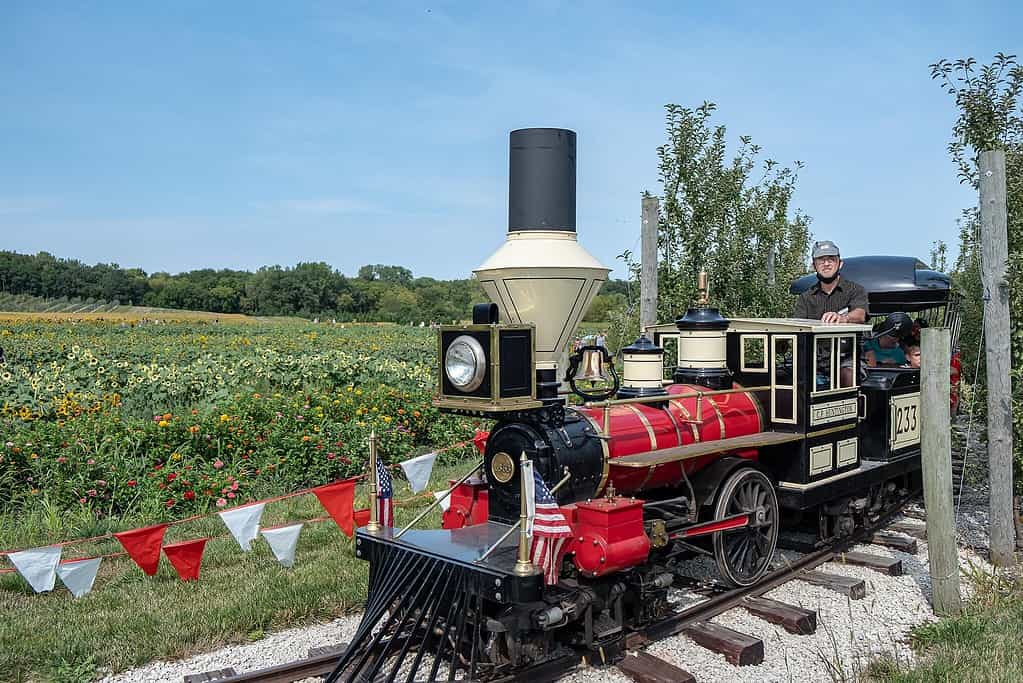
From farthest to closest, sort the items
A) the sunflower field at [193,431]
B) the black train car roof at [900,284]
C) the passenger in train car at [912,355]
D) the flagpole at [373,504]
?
1. the passenger in train car at [912,355]
2. the black train car roof at [900,284]
3. the sunflower field at [193,431]
4. the flagpole at [373,504]

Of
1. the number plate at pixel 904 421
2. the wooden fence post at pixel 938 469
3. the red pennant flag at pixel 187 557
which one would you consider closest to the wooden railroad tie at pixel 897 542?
the number plate at pixel 904 421

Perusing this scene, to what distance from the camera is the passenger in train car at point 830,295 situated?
26.2ft

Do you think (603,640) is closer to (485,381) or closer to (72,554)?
(485,381)

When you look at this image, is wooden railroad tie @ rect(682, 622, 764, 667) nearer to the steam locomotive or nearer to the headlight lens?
the steam locomotive

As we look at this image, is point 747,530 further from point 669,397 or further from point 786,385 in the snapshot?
point 669,397

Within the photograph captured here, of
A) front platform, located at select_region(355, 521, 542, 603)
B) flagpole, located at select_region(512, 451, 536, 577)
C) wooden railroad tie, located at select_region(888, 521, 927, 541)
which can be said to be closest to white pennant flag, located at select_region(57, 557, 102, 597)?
front platform, located at select_region(355, 521, 542, 603)

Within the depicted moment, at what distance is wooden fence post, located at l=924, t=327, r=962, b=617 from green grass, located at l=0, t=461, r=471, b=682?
4.59 metres

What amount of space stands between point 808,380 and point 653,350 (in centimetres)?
159

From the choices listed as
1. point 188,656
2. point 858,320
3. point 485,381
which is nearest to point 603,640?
point 485,381

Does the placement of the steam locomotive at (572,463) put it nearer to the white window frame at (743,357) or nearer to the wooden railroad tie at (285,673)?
the white window frame at (743,357)

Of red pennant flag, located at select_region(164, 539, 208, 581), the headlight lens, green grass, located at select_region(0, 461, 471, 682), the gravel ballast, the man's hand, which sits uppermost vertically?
the man's hand

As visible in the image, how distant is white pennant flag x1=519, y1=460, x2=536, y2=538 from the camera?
4.25 m

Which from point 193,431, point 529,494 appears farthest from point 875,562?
point 193,431

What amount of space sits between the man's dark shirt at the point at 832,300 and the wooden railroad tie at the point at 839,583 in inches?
110
